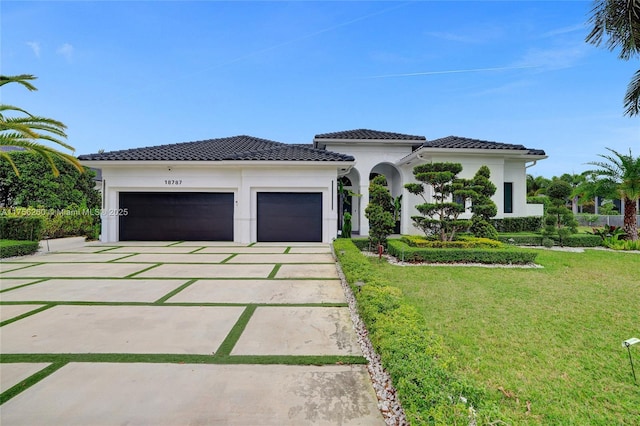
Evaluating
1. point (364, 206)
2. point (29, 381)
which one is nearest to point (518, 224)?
point (364, 206)

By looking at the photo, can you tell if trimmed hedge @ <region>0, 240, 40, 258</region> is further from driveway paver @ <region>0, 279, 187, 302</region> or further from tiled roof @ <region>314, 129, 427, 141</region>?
tiled roof @ <region>314, 129, 427, 141</region>

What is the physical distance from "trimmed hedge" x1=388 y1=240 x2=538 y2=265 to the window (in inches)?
260

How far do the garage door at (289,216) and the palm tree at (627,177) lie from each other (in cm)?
1341

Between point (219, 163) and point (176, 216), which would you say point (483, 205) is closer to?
point (219, 163)

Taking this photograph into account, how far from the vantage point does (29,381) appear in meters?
2.68

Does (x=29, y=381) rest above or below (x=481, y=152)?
below

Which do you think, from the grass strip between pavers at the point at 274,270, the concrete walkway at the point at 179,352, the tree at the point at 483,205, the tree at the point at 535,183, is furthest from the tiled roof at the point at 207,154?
the tree at the point at 535,183

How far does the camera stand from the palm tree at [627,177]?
500 inches

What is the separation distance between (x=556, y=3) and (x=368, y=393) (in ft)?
Result: 44.4

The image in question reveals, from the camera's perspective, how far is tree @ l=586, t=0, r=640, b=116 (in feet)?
21.6

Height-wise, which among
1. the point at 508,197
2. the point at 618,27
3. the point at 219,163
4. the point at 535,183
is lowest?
the point at 508,197

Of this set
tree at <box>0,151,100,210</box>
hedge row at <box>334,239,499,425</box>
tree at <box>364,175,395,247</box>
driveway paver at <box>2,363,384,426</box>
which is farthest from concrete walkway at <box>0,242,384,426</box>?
tree at <box>0,151,100,210</box>

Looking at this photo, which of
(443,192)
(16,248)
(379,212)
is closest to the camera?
(16,248)

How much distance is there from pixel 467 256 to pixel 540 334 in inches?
210
